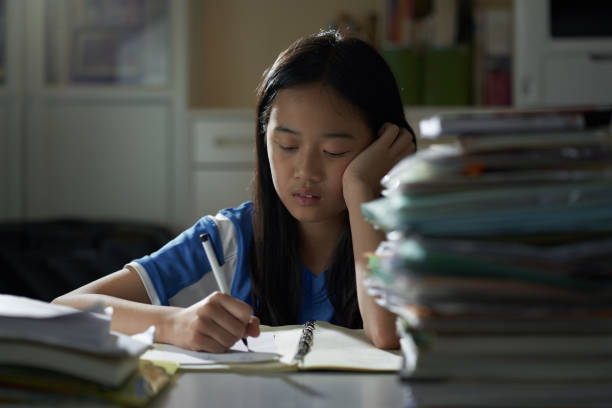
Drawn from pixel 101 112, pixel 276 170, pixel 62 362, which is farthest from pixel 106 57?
pixel 62 362

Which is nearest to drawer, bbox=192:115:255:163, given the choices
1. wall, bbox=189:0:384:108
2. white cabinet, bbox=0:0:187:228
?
white cabinet, bbox=0:0:187:228

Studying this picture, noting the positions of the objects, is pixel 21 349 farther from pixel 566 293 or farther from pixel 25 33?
pixel 25 33

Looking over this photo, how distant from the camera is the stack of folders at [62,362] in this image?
1.79 feet

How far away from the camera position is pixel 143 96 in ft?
11.0

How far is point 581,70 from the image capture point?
3121 mm

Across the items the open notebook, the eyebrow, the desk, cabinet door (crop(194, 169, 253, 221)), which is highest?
the eyebrow

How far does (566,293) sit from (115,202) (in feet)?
10.2

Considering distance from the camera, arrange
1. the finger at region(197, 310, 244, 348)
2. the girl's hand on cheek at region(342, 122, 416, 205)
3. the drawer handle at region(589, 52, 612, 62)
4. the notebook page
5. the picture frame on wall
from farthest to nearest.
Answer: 1. the picture frame on wall
2. the drawer handle at region(589, 52, 612, 62)
3. the girl's hand on cheek at region(342, 122, 416, 205)
4. the finger at region(197, 310, 244, 348)
5. the notebook page

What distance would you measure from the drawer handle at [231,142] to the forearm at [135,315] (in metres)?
2.22

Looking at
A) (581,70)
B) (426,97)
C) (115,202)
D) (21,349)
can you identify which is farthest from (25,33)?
(21,349)

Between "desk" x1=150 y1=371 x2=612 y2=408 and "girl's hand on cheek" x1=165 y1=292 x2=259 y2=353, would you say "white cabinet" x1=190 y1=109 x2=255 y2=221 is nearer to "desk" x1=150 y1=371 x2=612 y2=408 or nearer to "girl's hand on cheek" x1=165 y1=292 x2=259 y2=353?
"girl's hand on cheek" x1=165 y1=292 x2=259 y2=353

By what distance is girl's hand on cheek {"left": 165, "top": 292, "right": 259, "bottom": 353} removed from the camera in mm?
774

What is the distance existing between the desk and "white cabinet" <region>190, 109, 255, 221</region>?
2560 mm

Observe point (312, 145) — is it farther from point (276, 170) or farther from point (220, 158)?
point (220, 158)
